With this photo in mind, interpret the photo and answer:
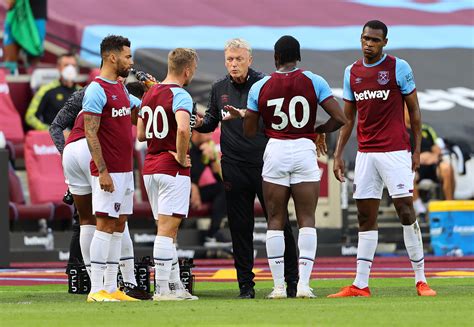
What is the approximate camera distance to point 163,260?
11430mm

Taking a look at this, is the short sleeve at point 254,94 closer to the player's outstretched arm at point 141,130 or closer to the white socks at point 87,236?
the player's outstretched arm at point 141,130

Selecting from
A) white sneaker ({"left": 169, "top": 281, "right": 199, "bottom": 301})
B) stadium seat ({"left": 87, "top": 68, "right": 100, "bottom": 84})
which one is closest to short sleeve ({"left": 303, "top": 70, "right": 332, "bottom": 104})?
white sneaker ({"left": 169, "top": 281, "right": 199, "bottom": 301})

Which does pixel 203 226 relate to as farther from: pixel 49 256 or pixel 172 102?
pixel 172 102

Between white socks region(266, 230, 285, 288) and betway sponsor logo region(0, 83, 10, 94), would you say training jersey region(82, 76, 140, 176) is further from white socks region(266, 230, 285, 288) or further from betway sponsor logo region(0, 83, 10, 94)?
betway sponsor logo region(0, 83, 10, 94)

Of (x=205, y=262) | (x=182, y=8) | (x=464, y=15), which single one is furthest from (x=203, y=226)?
(x=464, y=15)

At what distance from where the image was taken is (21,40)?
21.6m

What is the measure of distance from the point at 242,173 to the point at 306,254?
1139 millimetres

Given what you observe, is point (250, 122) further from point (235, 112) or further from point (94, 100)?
point (94, 100)

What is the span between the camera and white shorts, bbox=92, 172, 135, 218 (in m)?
11.3

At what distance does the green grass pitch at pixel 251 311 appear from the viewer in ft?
29.9

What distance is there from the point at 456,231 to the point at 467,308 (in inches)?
429

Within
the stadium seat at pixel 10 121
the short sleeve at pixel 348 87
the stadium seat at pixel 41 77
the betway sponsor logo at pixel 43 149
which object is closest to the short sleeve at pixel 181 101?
the short sleeve at pixel 348 87

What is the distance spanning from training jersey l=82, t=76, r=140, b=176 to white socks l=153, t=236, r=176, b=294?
0.64 m

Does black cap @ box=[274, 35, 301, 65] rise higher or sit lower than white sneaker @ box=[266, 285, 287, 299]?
higher
